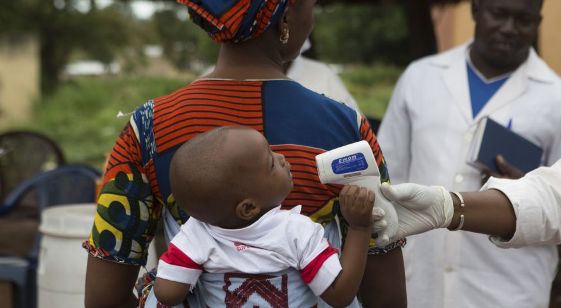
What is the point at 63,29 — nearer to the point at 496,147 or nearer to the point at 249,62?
the point at 496,147

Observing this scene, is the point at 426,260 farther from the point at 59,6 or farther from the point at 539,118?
the point at 59,6

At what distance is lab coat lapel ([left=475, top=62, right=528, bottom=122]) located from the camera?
2.97 metres

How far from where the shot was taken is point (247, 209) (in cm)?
147

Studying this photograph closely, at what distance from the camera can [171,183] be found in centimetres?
152

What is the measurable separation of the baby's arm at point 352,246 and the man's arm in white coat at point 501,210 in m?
0.27

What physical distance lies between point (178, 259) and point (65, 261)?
1.85 meters

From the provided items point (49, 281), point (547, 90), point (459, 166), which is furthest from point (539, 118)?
point (49, 281)

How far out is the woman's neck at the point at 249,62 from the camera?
1.66 m

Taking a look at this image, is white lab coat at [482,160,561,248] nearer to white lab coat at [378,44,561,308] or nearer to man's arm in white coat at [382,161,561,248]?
man's arm in white coat at [382,161,561,248]

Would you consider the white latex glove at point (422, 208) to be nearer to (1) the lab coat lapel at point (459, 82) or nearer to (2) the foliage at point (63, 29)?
(1) the lab coat lapel at point (459, 82)

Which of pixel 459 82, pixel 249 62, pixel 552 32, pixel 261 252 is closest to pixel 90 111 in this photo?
pixel 552 32

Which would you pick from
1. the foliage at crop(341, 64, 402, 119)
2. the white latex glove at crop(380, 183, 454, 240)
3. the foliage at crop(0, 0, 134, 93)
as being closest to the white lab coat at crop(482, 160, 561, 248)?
the white latex glove at crop(380, 183, 454, 240)

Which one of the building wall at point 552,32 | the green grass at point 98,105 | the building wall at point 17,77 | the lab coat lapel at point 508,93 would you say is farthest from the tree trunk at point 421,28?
the building wall at point 17,77

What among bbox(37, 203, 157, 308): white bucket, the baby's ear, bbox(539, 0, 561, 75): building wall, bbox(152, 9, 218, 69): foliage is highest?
the baby's ear
